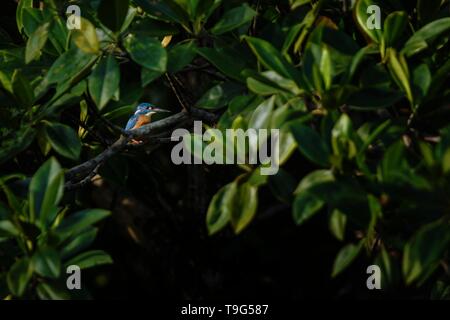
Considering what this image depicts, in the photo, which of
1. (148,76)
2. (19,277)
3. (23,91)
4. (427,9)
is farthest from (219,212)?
(427,9)

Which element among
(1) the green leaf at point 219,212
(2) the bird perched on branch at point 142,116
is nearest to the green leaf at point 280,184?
(1) the green leaf at point 219,212

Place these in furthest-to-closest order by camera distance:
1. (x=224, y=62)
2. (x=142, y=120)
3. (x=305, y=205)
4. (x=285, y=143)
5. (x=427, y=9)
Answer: (x=142, y=120)
(x=427, y=9)
(x=224, y=62)
(x=285, y=143)
(x=305, y=205)

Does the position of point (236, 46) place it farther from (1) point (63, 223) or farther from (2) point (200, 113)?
(1) point (63, 223)

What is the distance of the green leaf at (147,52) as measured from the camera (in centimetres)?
246

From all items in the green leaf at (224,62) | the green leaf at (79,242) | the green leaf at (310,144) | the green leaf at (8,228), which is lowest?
the green leaf at (79,242)

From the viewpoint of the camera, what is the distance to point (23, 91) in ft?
8.72

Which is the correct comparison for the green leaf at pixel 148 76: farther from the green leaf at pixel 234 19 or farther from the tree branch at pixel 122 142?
the tree branch at pixel 122 142

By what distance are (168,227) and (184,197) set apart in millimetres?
222

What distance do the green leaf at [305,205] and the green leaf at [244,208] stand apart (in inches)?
5.4

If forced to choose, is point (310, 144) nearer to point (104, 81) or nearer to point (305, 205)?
point (305, 205)

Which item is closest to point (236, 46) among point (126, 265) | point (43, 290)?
point (43, 290)

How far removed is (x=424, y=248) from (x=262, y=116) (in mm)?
636

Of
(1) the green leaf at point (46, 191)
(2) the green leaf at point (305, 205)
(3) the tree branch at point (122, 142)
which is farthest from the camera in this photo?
(3) the tree branch at point (122, 142)

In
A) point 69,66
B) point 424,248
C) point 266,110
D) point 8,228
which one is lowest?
point 424,248
